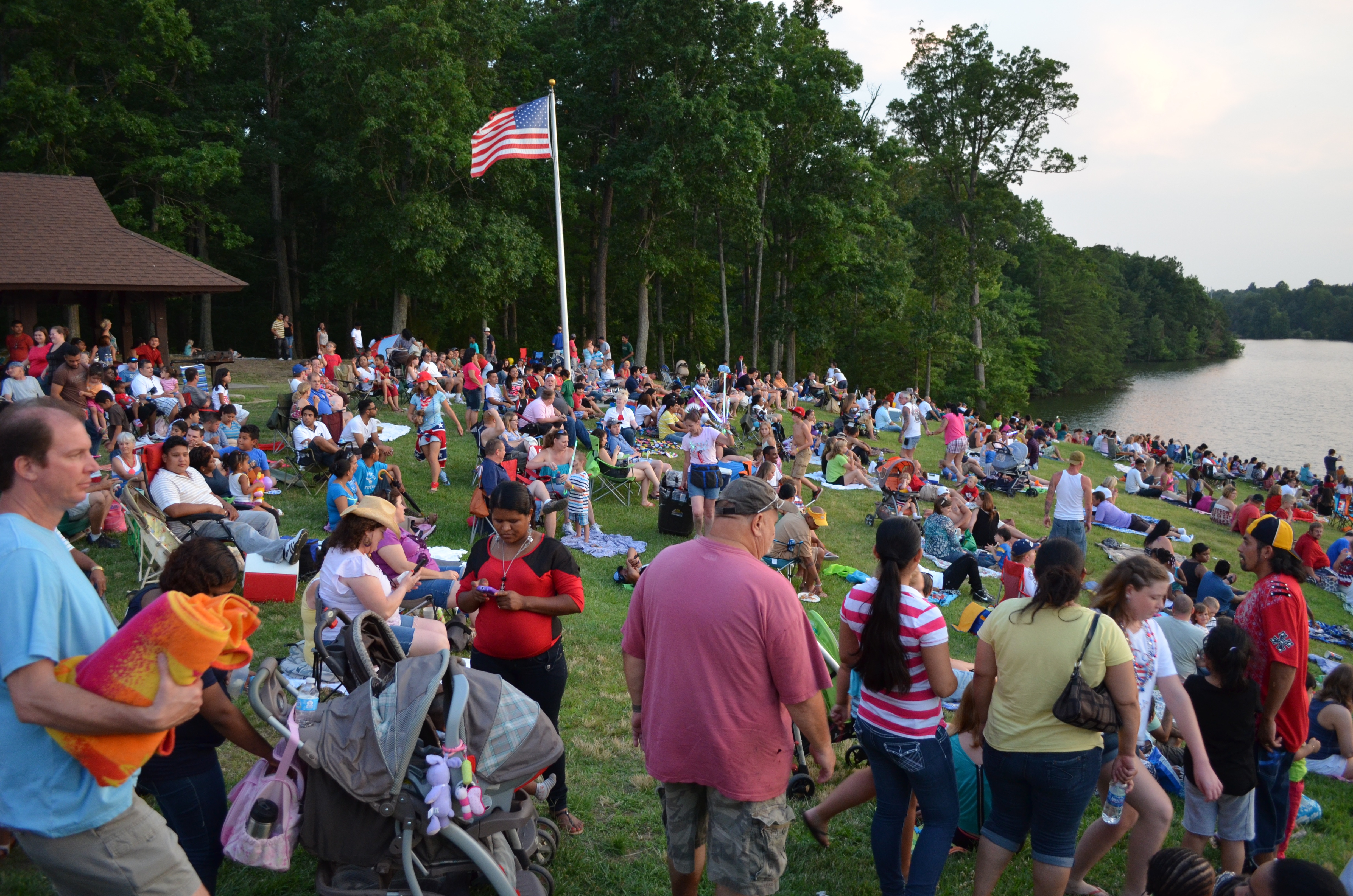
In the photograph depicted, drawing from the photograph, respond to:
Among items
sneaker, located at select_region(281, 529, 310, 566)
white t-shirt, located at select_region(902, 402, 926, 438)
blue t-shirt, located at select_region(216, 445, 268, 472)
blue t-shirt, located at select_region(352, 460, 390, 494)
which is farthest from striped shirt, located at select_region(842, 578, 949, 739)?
white t-shirt, located at select_region(902, 402, 926, 438)

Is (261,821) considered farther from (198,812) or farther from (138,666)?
(138,666)

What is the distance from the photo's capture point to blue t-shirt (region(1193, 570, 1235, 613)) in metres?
8.55

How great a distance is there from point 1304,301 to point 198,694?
620 ft

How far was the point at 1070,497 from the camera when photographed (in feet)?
36.8

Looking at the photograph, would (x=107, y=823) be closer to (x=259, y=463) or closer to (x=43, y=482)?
(x=43, y=482)

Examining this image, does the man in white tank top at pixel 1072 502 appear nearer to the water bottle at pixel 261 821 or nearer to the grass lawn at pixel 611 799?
the grass lawn at pixel 611 799

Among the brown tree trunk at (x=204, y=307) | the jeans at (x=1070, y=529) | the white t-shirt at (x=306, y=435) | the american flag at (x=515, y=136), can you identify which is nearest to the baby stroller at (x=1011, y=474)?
the jeans at (x=1070, y=529)

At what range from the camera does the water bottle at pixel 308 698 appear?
4895mm

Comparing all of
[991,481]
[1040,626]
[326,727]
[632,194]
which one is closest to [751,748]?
[1040,626]

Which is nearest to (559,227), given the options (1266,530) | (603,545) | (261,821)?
(603,545)

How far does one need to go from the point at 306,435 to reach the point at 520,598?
8530mm

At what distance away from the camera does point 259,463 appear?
9.75 m

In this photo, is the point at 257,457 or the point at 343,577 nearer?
the point at 343,577

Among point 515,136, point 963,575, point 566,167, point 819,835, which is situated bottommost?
point 963,575
